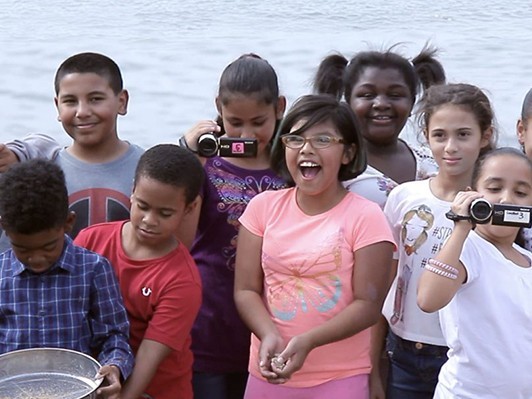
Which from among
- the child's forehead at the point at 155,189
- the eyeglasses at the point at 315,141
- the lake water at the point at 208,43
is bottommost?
the lake water at the point at 208,43

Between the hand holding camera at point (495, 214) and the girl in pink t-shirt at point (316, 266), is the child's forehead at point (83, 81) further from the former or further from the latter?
the hand holding camera at point (495, 214)

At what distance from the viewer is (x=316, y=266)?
2598 millimetres

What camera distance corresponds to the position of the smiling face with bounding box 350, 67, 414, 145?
3.29 meters

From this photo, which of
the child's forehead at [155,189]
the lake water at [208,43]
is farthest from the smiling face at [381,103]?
the lake water at [208,43]

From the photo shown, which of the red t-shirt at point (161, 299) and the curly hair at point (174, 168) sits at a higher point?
the curly hair at point (174, 168)

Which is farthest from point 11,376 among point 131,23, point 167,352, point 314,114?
point 131,23

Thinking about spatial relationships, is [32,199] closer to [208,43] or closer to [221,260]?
[221,260]

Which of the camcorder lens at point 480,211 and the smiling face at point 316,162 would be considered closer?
the camcorder lens at point 480,211

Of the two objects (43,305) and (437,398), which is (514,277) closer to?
(437,398)

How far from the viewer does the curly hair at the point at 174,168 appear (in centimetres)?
261

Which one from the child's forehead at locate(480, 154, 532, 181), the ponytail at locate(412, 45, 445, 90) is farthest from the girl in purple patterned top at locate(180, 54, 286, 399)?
the ponytail at locate(412, 45, 445, 90)

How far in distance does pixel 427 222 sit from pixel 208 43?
17.8 ft

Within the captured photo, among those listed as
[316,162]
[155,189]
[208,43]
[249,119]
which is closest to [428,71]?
[249,119]

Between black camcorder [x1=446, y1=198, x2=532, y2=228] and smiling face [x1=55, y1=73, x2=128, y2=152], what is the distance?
1127 mm
